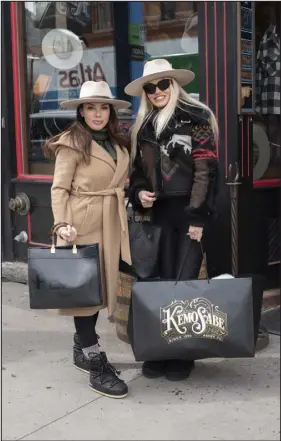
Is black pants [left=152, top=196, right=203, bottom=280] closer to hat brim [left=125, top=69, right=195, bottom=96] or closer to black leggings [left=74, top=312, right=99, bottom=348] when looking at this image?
black leggings [left=74, top=312, right=99, bottom=348]

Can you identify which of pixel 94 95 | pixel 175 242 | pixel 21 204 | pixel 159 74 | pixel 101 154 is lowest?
pixel 175 242

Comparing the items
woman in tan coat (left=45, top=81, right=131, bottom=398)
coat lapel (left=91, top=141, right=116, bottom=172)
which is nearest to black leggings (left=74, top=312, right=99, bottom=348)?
woman in tan coat (left=45, top=81, right=131, bottom=398)

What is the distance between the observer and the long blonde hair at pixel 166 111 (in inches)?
135

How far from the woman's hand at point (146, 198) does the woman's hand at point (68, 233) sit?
419 mm

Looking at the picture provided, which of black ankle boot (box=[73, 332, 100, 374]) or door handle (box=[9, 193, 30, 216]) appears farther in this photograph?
door handle (box=[9, 193, 30, 216])

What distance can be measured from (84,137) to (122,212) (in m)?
0.49

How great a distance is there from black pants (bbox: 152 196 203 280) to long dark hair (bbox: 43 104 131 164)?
0.44 meters

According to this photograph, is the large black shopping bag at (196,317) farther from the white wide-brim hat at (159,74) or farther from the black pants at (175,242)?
the white wide-brim hat at (159,74)

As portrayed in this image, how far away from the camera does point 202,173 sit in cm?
340

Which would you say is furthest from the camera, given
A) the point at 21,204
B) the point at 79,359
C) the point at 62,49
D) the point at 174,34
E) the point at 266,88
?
the point at 21,204

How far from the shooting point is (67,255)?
3.32 metres

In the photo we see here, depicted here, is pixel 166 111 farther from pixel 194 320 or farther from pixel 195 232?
pixel 194 320

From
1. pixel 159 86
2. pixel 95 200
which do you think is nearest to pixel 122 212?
pixel 95 200

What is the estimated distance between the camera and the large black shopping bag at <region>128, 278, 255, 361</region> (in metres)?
3.21
